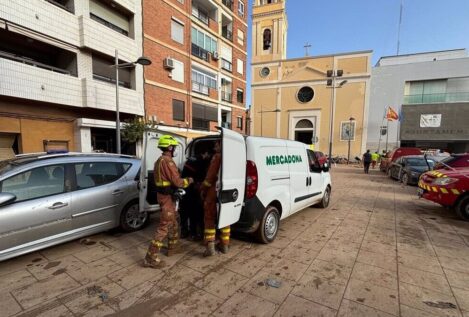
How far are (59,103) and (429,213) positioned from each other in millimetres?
14730

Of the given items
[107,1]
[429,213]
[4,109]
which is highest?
[107,1]

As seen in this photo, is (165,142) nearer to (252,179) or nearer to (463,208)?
(252,179)

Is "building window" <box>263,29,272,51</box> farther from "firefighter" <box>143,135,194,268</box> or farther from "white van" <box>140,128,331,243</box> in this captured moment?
"firefighter" <box>143,135,194,268</box>

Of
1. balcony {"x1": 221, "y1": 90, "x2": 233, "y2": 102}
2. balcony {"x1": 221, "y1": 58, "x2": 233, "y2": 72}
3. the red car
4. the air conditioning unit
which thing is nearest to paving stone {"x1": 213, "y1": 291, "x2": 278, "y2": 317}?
the red car

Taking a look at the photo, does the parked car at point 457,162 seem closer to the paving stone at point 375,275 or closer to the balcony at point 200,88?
the paving stone at point 375,275

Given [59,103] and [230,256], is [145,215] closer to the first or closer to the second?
[230,256]

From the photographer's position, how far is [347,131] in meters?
32.6

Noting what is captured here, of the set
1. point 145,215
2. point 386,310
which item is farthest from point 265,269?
point 145,215

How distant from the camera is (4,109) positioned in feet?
30.5

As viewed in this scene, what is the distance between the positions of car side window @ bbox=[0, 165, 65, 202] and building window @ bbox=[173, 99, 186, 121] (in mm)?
14098

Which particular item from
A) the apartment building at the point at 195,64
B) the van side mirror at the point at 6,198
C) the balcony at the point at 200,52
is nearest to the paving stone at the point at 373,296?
the van side mirror at the point at 6,198

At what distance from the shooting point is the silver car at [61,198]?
327cm

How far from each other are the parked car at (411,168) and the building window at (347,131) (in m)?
20.2

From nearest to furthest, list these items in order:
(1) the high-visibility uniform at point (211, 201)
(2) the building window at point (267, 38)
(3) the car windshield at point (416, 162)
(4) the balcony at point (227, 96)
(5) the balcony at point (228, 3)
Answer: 1. (1) the high-visibility uniform at point (211, 201)
2. (3) the car windshield at point (416, 162)
3. (5) the balcony at point (228, 3)
4. (4) the balcony at point (227, 96)
5. (2) the building window at point (267, 38)
